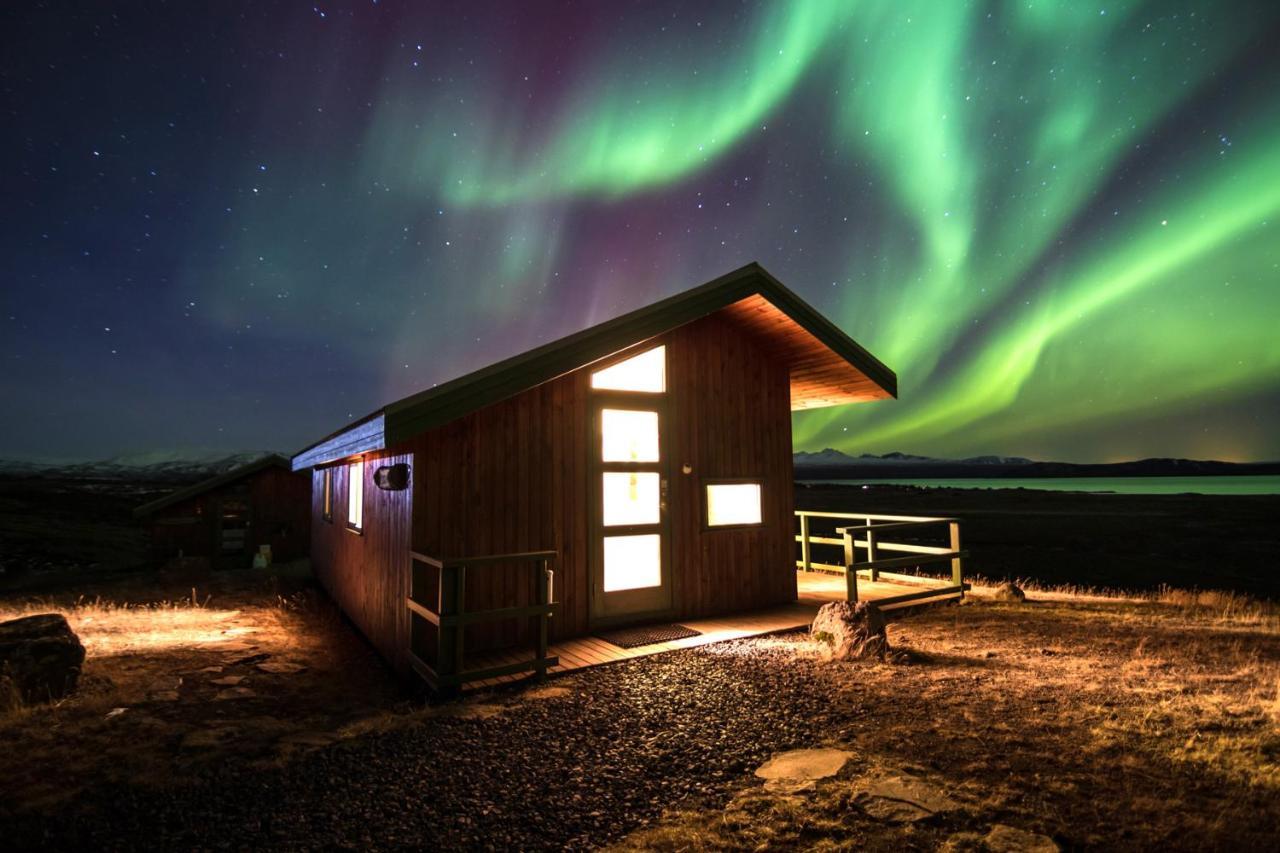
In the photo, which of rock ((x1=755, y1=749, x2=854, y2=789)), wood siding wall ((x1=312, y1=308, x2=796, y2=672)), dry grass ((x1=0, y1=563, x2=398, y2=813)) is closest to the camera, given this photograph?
rock ((x1=755, y1=749, x2=854, y2=789))

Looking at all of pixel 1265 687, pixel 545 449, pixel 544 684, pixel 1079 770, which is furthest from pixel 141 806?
pixel 1265 687

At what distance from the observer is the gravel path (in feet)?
11.2

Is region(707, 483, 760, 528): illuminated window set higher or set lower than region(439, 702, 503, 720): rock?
higher

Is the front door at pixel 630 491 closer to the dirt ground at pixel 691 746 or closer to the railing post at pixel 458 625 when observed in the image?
the dirt ground at pixel 691 746

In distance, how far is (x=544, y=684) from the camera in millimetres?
5863

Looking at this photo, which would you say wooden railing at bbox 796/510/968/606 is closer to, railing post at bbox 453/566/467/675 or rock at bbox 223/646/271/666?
railing post at bbox 453/566/467/675

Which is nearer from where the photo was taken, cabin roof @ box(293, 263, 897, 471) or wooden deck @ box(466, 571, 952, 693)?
cabin roof @ box(293, 263, 897, 471)

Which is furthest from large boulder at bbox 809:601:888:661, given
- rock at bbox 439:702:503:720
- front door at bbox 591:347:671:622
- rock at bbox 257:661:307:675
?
rock at bbox 257:661:307:675

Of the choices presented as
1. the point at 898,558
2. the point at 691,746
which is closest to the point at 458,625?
the point at 691,746

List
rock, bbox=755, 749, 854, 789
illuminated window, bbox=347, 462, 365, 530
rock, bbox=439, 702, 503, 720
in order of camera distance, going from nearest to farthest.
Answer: rock, bbox=755, 749, 854, 789, rock, bbox=439, 702, 503, 720, illuminated window, bbox=347, 462, 365, 530

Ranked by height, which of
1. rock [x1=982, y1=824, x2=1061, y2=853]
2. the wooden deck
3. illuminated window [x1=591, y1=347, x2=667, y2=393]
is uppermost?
illuminated window [x1=591, y1=347, x2=667, y2=393]

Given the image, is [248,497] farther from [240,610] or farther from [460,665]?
[460,665]

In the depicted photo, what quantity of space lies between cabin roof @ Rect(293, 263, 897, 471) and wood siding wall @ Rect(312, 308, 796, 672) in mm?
508

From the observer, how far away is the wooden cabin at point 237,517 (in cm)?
1712
